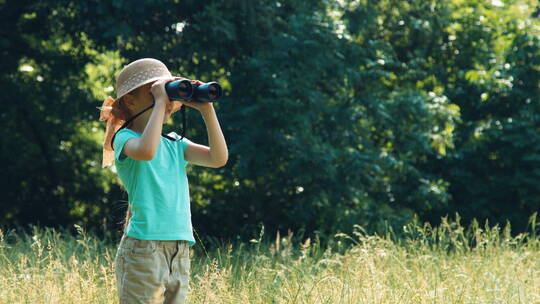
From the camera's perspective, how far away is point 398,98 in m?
7.84

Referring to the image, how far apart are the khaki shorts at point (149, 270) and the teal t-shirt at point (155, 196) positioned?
1.8 inches

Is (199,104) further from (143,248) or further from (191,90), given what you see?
(143,248)

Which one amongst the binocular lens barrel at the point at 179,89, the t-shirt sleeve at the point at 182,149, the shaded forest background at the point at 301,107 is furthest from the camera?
the shaded forest background at the point at 301,107

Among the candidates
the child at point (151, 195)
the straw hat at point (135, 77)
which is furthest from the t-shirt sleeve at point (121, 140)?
the straw hat at point (135, 77)

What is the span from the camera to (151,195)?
9.59 ft

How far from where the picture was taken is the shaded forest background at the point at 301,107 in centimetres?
716

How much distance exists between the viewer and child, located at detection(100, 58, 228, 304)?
288 cm

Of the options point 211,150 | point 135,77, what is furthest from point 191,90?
point 211,150

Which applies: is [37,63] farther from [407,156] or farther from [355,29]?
[407,156]

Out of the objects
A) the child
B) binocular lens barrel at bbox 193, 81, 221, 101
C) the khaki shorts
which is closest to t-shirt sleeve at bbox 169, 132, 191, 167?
the child

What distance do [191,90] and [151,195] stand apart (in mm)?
449

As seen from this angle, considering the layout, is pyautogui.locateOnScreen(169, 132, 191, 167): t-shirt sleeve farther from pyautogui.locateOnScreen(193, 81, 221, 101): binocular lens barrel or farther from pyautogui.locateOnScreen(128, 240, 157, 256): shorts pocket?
pyautogui.locateOnScreen(128, 240, 157, 256): shorts pocket

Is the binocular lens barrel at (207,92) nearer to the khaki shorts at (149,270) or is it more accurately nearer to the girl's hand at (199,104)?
the girl's hand at (199,104)

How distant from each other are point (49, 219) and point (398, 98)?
4827 mm
